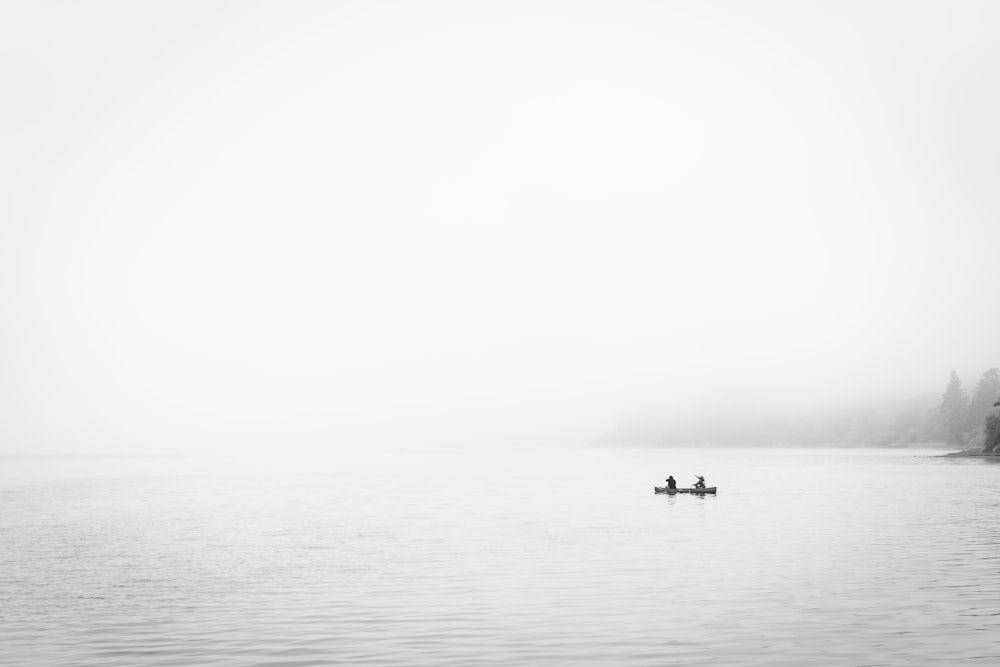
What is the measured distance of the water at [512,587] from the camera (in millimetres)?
30344

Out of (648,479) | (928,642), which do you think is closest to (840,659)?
(928,642)

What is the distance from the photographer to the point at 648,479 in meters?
166

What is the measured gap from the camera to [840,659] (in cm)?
2808

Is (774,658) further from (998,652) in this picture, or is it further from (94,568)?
(94,568)

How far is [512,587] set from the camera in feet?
142

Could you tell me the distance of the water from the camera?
30.3m

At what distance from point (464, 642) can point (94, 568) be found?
29280mm

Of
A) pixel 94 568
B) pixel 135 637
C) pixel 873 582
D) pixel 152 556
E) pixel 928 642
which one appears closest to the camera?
pixel 928 642

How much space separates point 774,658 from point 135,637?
21668 mm

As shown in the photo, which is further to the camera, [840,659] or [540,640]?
[540,640]

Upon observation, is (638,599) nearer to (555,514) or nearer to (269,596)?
(269,596)

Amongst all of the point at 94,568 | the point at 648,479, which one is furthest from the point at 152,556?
the point at 648,479

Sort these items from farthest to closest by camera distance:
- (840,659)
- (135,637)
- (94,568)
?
(94,568)
(135,637)
(840,659)

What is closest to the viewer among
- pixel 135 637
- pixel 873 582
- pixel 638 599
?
pixel 135 637
